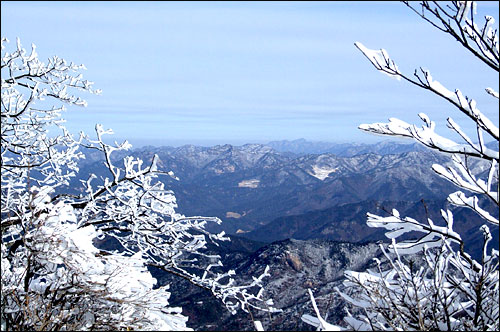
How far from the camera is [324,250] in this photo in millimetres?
77125

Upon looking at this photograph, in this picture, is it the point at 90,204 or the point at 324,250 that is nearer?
the point at 90,204

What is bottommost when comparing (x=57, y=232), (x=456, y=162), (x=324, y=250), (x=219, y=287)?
(x=324, y=250)

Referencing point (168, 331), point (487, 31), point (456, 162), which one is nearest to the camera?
point (487, 31)

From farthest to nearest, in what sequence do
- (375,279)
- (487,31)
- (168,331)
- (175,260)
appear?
(175,260) < (168,331) < (375,279) < (487,31)

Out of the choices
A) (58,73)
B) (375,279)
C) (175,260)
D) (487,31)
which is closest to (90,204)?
(175,260)

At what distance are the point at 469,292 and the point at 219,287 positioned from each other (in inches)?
251

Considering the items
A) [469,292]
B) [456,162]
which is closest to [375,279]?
[469,292]

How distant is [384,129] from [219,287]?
6.82 m

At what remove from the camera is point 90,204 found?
8.03 meters

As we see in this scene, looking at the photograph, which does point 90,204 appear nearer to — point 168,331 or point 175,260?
point 175,260

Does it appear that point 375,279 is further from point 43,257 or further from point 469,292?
point 43,257

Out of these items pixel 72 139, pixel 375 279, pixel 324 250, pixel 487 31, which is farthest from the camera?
pixel 324 250

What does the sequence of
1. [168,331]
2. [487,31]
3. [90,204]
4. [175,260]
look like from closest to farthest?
[487,31]
[168,331]
[90,204]
[175,260]

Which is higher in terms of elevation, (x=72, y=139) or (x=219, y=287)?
(x=72, y=139)
